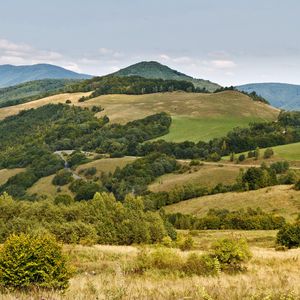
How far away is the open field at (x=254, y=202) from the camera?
98537 mm

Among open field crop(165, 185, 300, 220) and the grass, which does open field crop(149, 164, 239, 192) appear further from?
the grass

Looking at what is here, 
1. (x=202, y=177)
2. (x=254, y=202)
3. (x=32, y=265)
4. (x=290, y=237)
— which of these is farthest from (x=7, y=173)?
(x=32, y=265)

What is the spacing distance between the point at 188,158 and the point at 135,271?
161049 mm

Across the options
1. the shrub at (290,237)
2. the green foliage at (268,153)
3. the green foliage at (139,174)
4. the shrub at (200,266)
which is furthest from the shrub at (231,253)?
the green foliage at (268,153)

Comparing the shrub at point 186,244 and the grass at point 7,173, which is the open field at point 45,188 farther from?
the shrub at point 186,244

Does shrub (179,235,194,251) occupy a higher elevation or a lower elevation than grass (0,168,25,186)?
higher

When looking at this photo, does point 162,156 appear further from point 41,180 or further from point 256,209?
point 256,209

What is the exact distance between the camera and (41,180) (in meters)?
180

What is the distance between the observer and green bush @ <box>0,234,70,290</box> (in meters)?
13.6

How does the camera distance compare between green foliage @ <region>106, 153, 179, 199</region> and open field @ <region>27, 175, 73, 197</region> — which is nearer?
green foliage @ <region>106, 153, 179, 199</region>

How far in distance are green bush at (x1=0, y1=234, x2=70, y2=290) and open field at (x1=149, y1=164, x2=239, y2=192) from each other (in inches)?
4861

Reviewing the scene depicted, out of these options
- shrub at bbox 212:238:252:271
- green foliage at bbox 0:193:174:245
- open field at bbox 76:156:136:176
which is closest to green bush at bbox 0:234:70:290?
shrub at bbox 212:238:252:271

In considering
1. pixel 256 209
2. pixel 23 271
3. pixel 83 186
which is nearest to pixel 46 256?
pixel 23 271

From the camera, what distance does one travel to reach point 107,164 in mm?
176000
